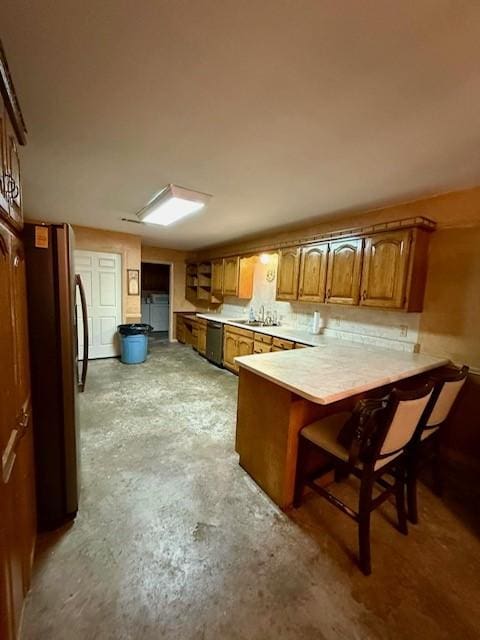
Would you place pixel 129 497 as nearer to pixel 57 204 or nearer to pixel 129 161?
pixel 129 161

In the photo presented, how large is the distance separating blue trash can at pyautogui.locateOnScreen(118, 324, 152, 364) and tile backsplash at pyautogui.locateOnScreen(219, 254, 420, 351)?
2086 mm

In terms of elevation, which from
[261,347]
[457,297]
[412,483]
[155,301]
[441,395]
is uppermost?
[457,297]

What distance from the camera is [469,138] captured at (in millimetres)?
1647

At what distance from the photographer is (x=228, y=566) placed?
1.46 metres

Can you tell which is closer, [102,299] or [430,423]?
[430,423]

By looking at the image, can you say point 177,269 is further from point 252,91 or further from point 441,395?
point 441,395

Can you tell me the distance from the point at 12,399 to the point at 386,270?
9.65 feet

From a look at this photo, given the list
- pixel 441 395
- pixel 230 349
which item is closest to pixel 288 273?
pixel 230 349

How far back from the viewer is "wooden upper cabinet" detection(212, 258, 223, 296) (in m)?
5.45

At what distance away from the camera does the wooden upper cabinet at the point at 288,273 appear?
3648mm

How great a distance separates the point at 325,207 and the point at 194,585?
10.9ft

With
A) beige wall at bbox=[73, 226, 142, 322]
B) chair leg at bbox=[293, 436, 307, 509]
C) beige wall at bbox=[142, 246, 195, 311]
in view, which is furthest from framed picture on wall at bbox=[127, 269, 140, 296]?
chair leg at bbox=[293, 436, 307, 509]

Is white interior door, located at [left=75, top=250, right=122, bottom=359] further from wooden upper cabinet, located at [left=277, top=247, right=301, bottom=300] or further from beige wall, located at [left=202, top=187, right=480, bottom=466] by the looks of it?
beige wall, located at [left=202, top=187, right=480, bottom=466]

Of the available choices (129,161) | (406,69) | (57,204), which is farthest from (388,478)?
(57,204)
